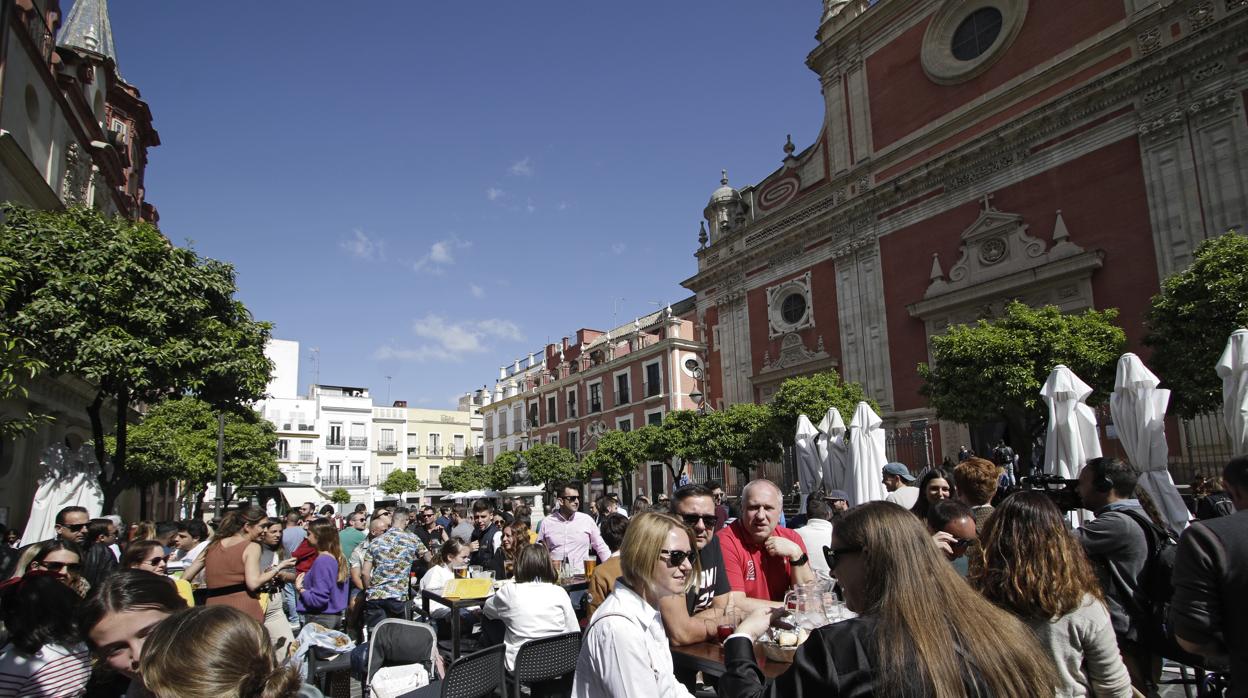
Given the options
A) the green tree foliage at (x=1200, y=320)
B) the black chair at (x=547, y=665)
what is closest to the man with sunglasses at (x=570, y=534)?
the black chair at (x=547, y=665)

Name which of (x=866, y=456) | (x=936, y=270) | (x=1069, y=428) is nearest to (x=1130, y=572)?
(x=1069, y=428)

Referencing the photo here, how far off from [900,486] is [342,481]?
45.5 m

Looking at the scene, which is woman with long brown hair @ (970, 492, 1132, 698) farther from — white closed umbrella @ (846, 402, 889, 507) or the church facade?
the church facade

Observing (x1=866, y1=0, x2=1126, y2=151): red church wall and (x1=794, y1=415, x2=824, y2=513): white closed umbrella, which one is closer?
(x1=794, y1=415, x2=824, y2=513): white closed umbrella

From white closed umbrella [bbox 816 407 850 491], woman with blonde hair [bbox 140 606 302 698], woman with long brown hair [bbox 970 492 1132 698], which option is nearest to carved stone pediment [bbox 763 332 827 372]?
white closed umbrella [bbox 816 407 850 491]

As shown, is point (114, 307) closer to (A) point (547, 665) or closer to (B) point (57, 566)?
(B) point (57, 566)

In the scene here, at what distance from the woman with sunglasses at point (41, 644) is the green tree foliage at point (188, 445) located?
1756 cm

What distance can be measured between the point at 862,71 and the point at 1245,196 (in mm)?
10941

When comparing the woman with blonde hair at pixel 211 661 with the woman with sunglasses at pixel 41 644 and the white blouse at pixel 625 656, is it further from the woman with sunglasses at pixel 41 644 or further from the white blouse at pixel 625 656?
the woman with sunglasses at pixel 41 644

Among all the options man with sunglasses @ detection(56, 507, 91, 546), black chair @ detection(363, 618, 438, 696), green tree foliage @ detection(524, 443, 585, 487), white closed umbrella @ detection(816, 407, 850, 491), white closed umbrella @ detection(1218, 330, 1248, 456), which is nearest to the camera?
black chair @ detection(363, 618, 438, 696)

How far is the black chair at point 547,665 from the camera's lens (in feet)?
13.8

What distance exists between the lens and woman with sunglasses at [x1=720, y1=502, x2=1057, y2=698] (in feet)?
5.12

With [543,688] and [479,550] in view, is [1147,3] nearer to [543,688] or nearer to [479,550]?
[479,550]

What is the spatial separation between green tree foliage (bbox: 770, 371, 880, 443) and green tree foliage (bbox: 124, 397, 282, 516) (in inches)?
571
